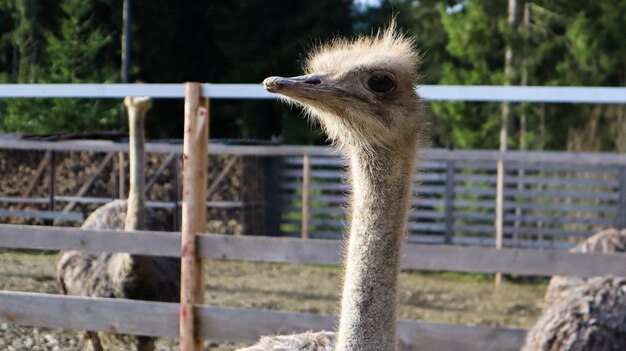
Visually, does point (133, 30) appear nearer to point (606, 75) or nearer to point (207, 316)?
point (207, 316)

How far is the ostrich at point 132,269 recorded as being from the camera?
4.64 m

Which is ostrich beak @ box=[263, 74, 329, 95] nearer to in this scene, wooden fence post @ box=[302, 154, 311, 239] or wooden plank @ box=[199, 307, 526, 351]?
wooden plank @ box=[199, 307, 526, 351]

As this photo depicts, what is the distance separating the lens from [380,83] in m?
2.14

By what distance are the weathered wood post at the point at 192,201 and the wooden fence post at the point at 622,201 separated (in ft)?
20.6

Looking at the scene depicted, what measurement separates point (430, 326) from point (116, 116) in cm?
256

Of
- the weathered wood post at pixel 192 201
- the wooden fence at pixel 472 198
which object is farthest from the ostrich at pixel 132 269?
the wooden fence at pixel 472 198

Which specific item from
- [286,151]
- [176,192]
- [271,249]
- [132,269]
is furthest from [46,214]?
[286,151]

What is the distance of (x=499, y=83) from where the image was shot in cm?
1059

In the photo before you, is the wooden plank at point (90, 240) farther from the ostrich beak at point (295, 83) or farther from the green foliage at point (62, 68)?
the ostrich beak at point (295, 83)

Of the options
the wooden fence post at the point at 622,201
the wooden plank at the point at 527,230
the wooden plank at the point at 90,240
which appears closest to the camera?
the wooden plank at the point at 90,240

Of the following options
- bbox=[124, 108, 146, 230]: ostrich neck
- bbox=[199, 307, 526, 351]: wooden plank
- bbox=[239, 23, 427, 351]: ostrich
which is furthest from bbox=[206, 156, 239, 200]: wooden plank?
bbox=[239, 23, 427, 351]: ostrich

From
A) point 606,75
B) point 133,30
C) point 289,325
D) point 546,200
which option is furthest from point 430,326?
point 606,75

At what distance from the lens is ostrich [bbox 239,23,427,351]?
6.44ft

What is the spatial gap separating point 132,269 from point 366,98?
9.03 feet
